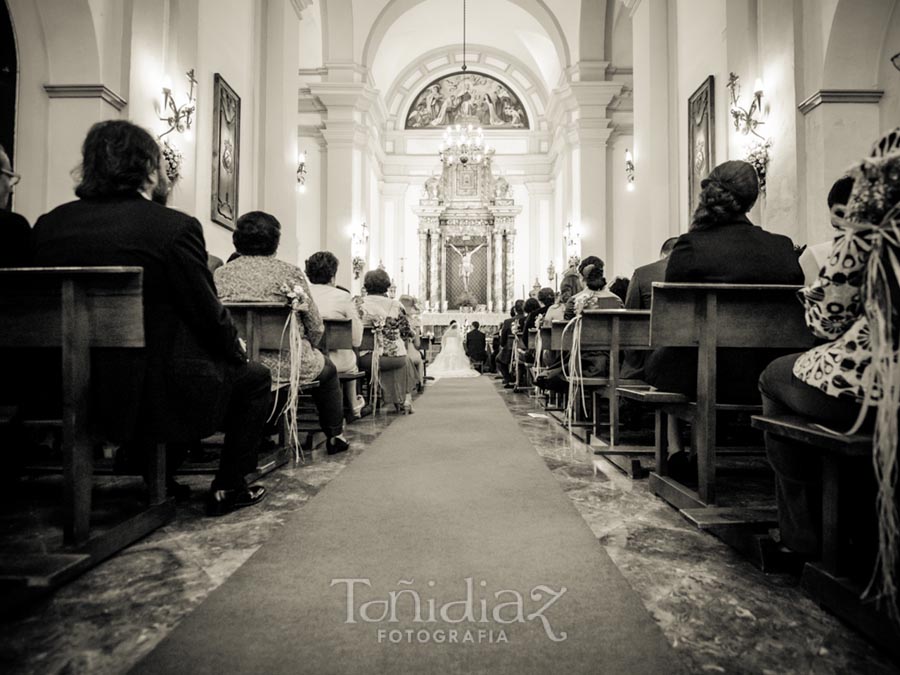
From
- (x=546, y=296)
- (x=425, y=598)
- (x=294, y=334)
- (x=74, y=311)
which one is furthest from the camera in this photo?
(x=546, y=296)

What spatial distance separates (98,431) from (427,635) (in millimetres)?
1268

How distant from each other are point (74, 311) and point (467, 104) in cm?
1645

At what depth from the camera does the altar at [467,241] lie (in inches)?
635

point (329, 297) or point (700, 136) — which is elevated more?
point (700, 136)

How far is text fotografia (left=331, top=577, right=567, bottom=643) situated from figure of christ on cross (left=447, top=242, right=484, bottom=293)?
1509 cm

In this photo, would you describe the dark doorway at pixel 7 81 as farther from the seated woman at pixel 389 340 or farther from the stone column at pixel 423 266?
the stone column at pixel 423 266

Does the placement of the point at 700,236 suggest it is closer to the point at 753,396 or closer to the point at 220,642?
the point at 753,396

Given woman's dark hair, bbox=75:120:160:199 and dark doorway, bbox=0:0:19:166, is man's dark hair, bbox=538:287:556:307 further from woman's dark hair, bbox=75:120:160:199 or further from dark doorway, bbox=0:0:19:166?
woman's dark hair, bbox=75:120:160:199

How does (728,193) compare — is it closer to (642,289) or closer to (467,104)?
(642,289)

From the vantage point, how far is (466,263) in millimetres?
16531

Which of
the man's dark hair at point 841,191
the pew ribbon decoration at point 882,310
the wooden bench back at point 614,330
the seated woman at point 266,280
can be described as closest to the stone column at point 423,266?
the wooden bench back at point 614,330

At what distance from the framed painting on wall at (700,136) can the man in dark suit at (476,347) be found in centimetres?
675

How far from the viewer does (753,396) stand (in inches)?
94.5

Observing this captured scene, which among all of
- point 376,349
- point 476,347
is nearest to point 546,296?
point 376,349
